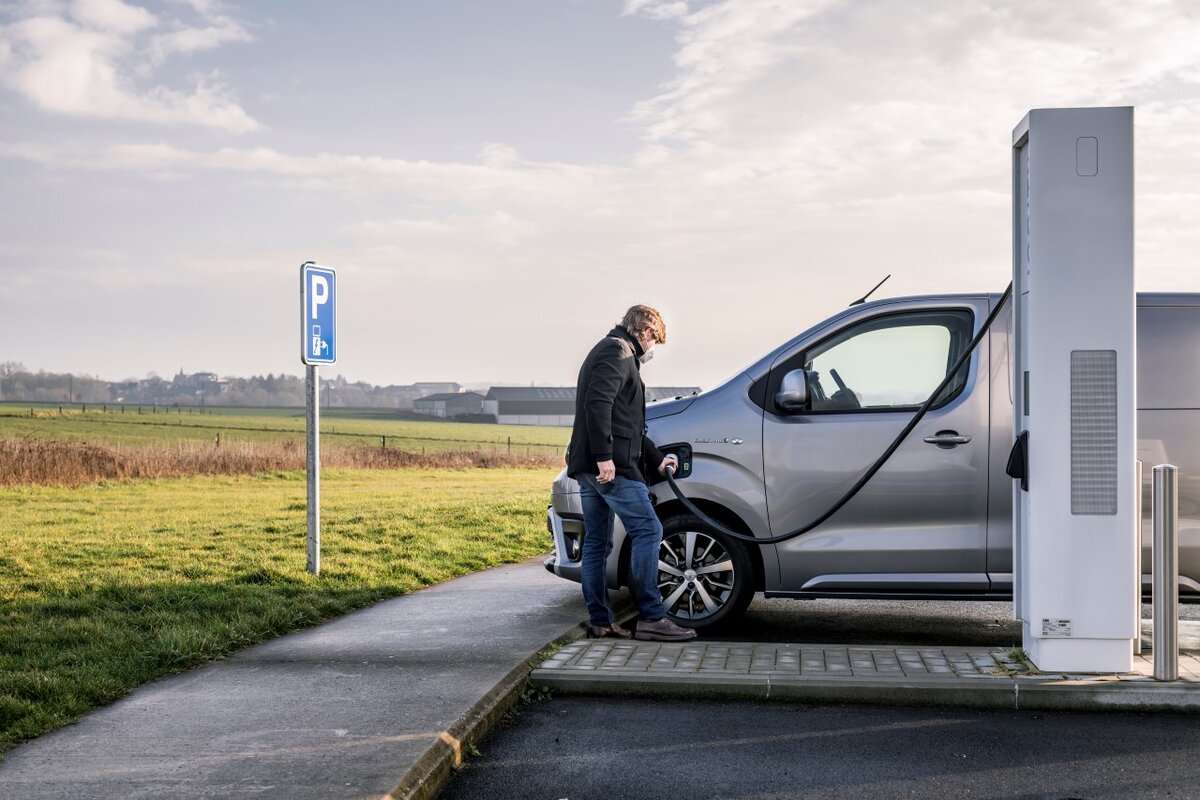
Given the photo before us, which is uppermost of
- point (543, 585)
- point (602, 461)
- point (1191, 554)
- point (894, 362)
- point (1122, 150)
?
point (1122, 150)

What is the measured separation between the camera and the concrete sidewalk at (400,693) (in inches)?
170

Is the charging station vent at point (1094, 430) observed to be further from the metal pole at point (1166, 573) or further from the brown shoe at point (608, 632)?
the brown shoe at point (608, 632)

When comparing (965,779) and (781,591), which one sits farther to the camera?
(781,591)

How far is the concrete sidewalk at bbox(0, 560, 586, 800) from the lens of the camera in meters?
4.23

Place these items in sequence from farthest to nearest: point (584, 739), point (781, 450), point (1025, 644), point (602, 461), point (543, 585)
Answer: point (543, 585) < point (781, 450) < point (602, 461) < point (1025, 644) < point (584, 739)

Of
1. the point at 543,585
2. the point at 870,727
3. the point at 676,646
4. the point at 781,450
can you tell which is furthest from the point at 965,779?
the point at 543,585

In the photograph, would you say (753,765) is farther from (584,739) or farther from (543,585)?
(543,585)

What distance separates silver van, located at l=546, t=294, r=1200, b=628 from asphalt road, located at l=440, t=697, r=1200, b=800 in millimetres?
1550

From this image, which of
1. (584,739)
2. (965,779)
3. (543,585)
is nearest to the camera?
(965,779)

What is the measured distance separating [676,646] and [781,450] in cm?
138

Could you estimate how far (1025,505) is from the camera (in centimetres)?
580

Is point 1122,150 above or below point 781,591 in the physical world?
above

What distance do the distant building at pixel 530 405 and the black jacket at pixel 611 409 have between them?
120050 mm

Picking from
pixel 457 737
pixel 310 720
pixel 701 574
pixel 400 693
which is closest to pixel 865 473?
pixel 701 574
